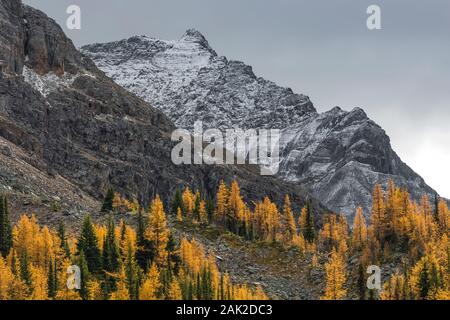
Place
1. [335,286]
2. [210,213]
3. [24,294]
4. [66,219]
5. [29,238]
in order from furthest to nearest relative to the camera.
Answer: [210,213], [66,219], [335,286], [29,238], [24,294]

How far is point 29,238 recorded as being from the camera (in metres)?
98.0

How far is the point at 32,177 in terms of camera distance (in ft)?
519

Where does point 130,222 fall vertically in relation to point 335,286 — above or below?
above

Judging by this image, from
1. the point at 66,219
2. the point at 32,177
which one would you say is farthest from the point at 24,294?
the point at 32,177

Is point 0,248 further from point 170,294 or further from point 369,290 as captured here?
point 369,290

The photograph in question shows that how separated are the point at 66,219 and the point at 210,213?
37447 millimetres

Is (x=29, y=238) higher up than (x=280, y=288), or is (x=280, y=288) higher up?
(x=29, y=238)

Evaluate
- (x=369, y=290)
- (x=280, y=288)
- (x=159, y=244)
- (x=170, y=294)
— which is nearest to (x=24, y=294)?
(x=170, y=294)
